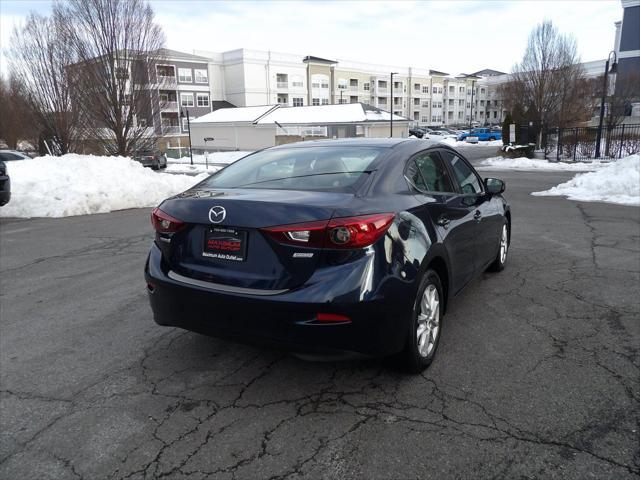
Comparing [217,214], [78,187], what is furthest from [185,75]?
[217,214]

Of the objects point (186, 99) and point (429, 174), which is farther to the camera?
point (186, 99)

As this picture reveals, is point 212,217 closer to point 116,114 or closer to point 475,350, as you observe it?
point 475,350

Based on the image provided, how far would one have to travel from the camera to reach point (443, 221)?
3705mm

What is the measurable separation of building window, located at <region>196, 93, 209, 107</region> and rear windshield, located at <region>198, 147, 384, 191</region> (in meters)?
68.6

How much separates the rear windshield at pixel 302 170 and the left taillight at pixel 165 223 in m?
0.50

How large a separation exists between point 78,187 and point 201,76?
60.5m

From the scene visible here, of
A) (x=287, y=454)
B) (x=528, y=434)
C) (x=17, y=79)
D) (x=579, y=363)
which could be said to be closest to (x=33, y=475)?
(x=287, y=454)

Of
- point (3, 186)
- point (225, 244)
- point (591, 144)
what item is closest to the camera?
point (225, 244)

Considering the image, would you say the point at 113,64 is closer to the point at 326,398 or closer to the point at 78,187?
the point at 78,187

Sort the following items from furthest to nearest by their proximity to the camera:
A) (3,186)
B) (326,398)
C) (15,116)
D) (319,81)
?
(319,81), (15,116), (3,186), (326,398)

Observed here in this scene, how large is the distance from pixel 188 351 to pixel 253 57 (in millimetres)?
74387

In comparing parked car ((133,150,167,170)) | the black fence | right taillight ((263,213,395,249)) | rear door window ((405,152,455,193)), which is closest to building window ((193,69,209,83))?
parked car ((133,150,167,170))

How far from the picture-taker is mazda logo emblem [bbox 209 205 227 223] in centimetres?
301

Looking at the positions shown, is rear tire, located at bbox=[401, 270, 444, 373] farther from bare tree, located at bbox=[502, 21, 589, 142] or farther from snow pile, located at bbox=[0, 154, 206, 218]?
bare tree, located at bbox=[502, 21, 589, 142]
